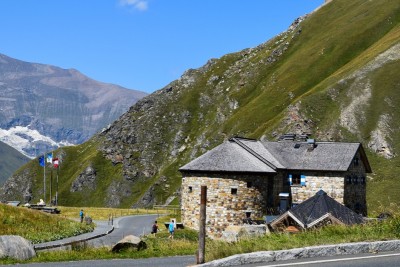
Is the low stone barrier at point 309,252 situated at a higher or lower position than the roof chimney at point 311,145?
lower

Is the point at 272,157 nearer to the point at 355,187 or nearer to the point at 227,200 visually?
the point at 227,200

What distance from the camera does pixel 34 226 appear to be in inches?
2165

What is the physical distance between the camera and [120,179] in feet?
648

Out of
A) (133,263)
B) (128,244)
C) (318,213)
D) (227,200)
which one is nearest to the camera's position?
(133,263)

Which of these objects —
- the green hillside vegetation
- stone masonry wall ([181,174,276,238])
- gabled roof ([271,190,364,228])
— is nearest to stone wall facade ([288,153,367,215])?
stone masonry wall ([181,174,276,238])

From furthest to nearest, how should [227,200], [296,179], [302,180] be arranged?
[296,179], [302,180], [227,200]

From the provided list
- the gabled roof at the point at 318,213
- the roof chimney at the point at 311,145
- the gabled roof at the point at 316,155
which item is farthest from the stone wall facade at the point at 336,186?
the gabled roof at the point at 318,213

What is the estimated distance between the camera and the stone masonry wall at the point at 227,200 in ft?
220

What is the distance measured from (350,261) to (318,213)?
30090 mm

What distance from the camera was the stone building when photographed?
67562 mm

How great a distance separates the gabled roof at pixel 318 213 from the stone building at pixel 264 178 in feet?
61.5

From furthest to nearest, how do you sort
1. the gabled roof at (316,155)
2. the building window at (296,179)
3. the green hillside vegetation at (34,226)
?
the building window at (296,179), the gabled roof at (316,155), the green hillside vegetation at (34,226)

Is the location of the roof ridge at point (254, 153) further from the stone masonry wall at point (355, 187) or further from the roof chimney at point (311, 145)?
the stone masonry wall at point (355, 187)

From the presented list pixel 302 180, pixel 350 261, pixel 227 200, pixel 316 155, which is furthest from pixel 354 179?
pixel 350 261
